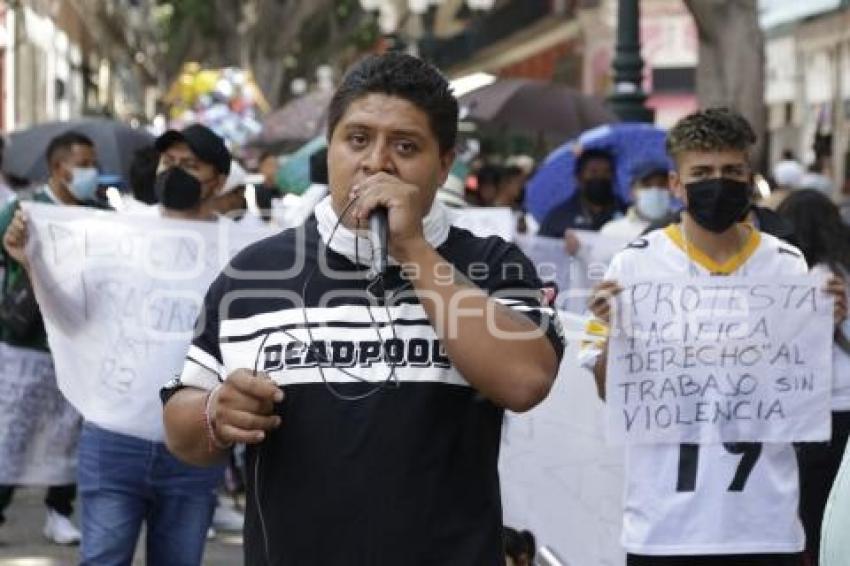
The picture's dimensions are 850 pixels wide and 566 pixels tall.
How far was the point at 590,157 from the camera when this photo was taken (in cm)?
1227

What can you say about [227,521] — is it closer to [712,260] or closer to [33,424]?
[33,424]

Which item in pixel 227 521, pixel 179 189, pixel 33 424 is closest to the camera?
pixel 179 189

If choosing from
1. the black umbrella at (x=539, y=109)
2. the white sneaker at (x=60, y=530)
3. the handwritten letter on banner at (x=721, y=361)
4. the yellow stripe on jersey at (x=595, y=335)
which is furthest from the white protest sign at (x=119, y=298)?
the black umbrella at (x=539, y=109)

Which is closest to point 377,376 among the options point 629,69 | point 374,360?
point 374,360

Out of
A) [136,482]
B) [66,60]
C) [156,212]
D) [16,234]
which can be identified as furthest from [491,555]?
[66,60]

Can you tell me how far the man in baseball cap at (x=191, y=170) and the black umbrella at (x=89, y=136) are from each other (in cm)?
788

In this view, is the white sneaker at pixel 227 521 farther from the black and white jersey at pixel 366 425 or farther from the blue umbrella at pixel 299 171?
the black and white jersey at pixel 366 425

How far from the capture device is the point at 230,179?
8031 millimetres

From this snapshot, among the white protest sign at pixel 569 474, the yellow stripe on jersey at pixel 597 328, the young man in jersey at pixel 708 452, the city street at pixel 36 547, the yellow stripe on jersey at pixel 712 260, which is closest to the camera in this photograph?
the young man in jersey at pixel 708 452

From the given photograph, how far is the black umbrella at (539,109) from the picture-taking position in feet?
60.1

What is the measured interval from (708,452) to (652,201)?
15.3ft

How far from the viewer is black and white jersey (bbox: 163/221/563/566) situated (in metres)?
3.64

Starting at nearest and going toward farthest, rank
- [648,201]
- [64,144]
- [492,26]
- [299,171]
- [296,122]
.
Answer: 1. [64,144]
2. [648,201]
3. [299,171]
4. [296,122]
5. [492,26]

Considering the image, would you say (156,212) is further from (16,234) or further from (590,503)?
(590,503)
